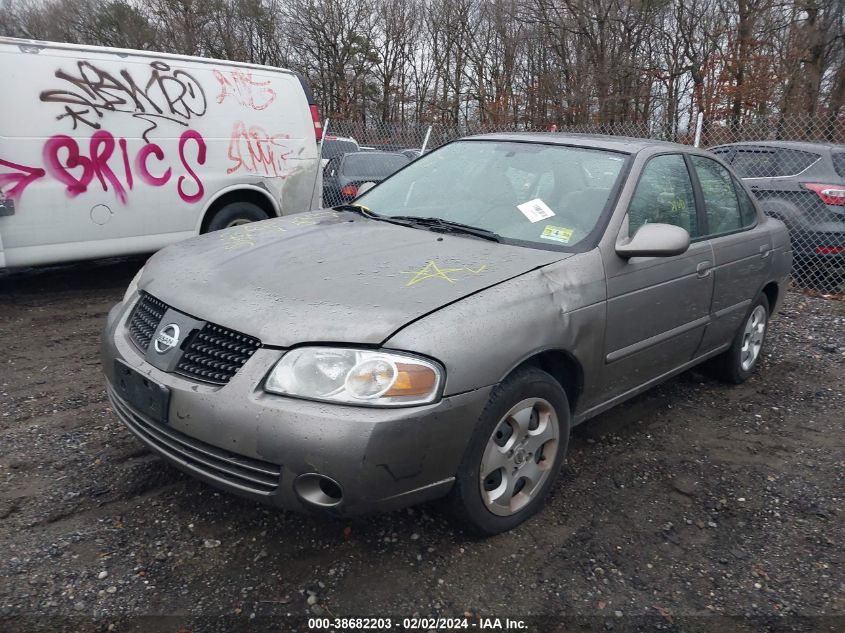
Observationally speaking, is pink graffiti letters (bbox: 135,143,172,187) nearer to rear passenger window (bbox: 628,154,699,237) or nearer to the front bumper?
the front bumper

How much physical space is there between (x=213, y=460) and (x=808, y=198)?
23.5 feet

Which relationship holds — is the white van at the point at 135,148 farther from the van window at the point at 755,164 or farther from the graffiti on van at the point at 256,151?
the van window at the point at 755,164

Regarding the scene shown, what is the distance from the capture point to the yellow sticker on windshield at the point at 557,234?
3031mm

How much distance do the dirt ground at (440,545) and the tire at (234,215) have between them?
3.02 m

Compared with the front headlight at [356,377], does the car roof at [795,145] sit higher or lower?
higher

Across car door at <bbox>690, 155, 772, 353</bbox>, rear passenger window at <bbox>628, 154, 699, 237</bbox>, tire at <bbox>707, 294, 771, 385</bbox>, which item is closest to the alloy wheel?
rear passenger window at <bbox>628, 154, 699, 237</bbox>

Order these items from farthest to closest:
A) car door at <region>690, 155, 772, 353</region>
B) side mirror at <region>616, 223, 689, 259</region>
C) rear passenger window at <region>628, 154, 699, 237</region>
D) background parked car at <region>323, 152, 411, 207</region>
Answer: background parked car at <region>323, 152, 411, 207</region>
car door at <region>690, 155, 772, 353</region>
rear passenger window at <region>628, 154, 699, 237</region>
side mirror at <region>616, 223, 689, 259</region>

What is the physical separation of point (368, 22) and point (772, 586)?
35.3m

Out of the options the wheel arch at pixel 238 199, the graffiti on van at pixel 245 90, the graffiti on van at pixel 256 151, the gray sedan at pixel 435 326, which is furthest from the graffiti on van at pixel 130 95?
the gray sedan at pixel 435 326

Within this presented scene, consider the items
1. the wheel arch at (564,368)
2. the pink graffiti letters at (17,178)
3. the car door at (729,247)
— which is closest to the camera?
the wheel arch at (564,368)

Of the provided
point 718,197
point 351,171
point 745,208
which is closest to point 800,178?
point 745,208

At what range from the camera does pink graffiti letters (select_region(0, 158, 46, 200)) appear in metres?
5.27

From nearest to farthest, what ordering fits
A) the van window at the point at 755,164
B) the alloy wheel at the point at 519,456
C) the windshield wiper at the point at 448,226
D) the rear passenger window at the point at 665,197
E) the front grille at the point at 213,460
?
the front grille at the point at 213,460, the alloy wheel at the point at 519,456, the windshield wiper at the point at 448,226, the rear passenger window at the point at 665,197, the van window at the point at 755,164

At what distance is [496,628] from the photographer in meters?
2.25
